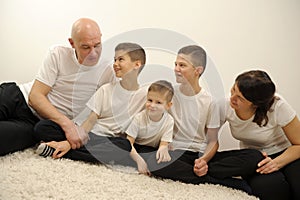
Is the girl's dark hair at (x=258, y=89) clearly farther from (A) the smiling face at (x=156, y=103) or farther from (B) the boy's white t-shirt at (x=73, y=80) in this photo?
(B) the boy's white t-shirt at (x=73, y=80)

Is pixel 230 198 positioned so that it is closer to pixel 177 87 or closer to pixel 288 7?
pixel 177 87

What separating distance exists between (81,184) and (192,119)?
1.95 ft

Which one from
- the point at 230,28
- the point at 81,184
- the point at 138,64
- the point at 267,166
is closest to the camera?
the point at 81,184

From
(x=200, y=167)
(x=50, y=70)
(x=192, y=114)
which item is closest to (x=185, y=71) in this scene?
(x=192, y=114)

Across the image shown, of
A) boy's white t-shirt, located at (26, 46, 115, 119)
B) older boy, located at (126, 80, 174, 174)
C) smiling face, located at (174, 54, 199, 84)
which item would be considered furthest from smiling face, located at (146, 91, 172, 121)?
boy's white t-shirt, located at (26, 46, 115, 119)

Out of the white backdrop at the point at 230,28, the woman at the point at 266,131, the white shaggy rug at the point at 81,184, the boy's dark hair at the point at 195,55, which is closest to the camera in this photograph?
the white shaggy rug at the point at 81,184

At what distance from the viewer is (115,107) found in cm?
170

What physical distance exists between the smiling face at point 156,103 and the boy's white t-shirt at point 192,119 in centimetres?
7

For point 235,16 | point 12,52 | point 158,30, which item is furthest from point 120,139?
point 12,52

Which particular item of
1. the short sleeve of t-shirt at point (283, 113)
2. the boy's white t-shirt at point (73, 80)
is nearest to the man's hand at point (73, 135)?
the boy's white t-shirt at point (73, 80)

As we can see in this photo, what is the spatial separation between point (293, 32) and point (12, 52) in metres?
1.70

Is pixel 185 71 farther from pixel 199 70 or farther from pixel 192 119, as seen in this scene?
pixel 192 119

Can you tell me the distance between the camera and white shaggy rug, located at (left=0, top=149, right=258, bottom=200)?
1258 mm

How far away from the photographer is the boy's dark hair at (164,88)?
5.25 ft
